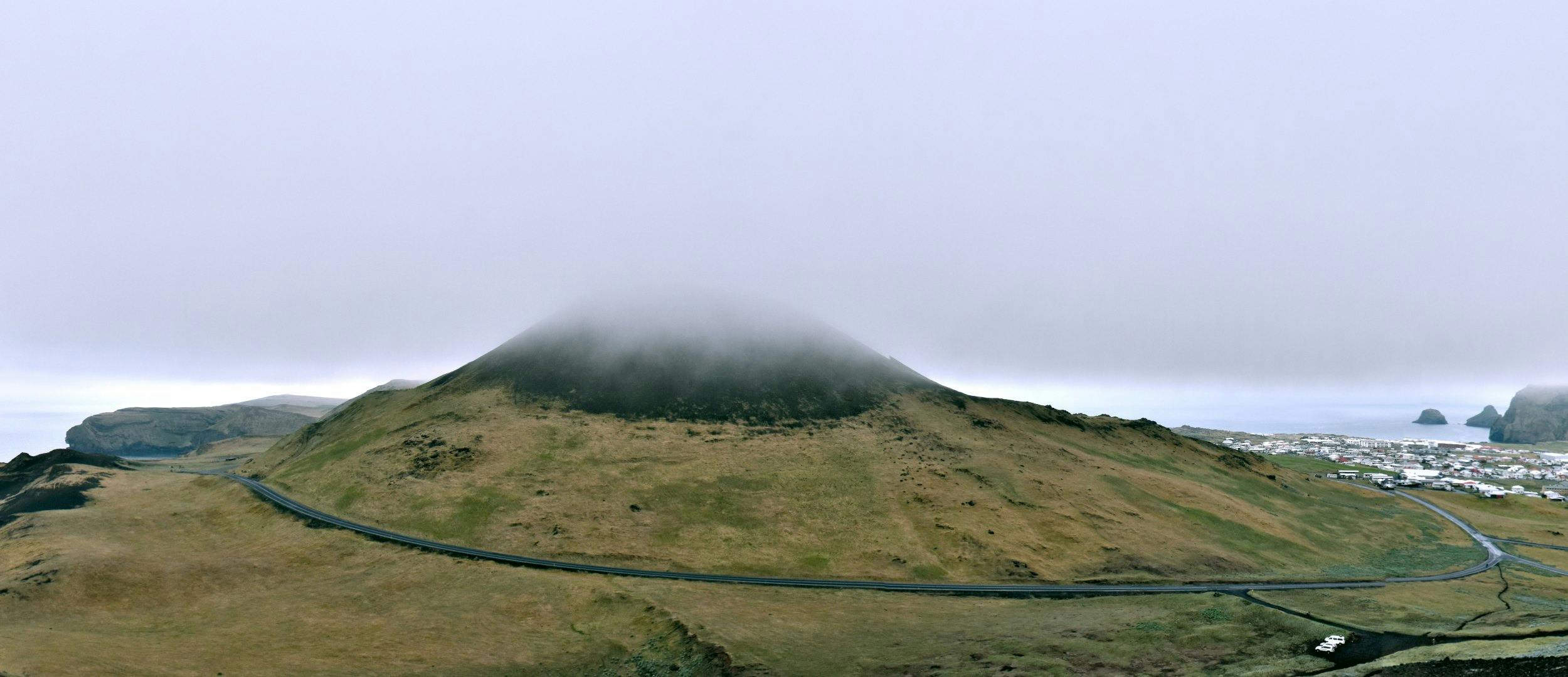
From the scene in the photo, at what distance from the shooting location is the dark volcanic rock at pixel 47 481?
4304 inches

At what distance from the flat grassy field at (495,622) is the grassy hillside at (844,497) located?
44.7 ft

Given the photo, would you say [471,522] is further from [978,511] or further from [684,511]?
[978,511]

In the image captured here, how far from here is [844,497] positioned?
4776 inches

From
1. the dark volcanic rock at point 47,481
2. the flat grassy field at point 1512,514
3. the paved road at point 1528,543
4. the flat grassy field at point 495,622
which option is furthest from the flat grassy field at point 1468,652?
the dark volcanic rock at point 47,481

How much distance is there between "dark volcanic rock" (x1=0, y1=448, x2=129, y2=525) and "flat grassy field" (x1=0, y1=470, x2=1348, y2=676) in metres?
17.1

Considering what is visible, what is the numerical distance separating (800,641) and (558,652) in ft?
83.4

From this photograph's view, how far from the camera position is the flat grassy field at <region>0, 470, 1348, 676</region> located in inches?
2288

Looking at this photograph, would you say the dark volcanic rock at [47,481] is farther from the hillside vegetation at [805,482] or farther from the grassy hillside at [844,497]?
the hillside vegetation at [805,482]

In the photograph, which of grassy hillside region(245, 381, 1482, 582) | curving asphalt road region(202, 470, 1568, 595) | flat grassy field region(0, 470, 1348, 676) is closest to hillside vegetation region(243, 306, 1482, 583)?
grassy hillside region(245, 381, 1482, 582)

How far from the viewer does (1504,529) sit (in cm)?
13075

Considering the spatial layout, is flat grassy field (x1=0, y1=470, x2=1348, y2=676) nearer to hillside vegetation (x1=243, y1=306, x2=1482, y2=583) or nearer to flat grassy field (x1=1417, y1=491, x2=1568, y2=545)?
hillside vegetation (x1=243, y1=306, x2=1482, y2=583)

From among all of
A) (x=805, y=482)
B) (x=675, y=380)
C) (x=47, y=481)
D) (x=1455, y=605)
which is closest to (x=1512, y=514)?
(x=1455, y=605)

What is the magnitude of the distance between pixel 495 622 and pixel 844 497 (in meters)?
66.0

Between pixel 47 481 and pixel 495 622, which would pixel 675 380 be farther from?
pixel 47 481
